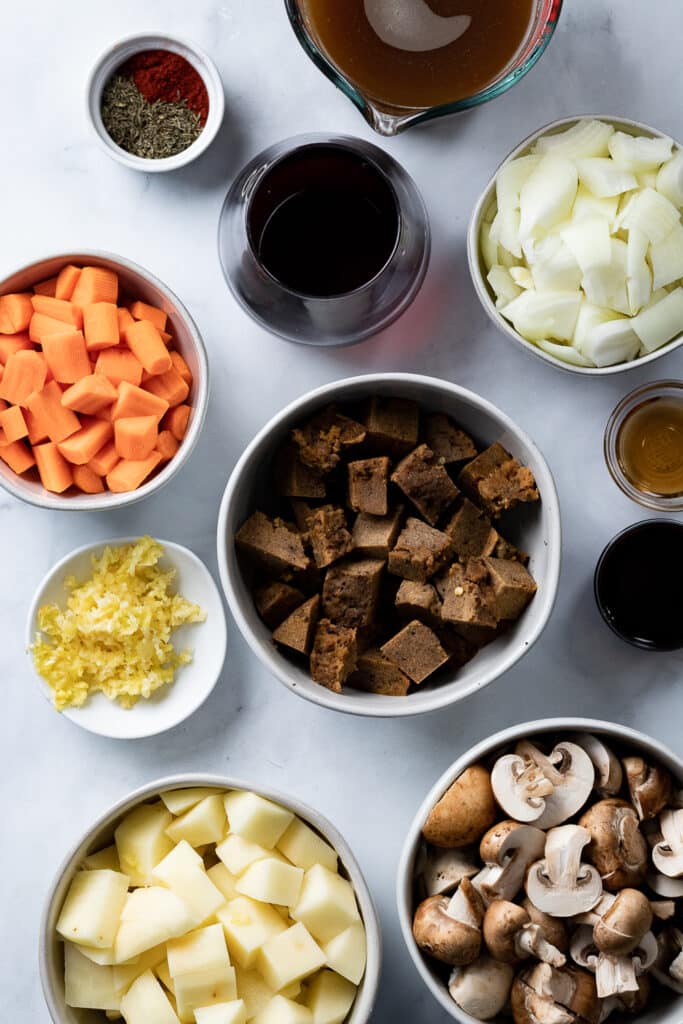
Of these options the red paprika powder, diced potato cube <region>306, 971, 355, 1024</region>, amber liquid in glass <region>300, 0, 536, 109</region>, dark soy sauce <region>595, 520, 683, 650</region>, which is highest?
amber liquid in glass <region>300, 0, 536, 109</region>

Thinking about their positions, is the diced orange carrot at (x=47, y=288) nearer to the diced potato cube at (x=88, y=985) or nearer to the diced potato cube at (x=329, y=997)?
the diced potato cube at (x=88, y=985)

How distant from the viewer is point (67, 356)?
6.13 feet

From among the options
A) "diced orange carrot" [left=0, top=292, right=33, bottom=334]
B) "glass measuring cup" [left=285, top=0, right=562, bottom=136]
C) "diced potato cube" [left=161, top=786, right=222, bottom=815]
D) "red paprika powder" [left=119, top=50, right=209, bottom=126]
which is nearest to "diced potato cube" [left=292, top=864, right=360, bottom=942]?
"diced potato cube" [left=161, top=786, right=222, bottom=815]

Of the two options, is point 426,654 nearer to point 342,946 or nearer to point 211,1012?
point 342,946

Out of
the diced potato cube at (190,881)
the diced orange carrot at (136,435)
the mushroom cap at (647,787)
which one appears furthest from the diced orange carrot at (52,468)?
the mushroom cap at (647,787)

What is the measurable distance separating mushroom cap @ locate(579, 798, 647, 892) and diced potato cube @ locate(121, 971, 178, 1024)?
772 mm

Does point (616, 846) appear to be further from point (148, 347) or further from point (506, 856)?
point (148, 347)

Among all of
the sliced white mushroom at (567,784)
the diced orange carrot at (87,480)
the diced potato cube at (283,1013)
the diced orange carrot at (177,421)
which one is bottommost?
the diced potato cube at (283,1013)

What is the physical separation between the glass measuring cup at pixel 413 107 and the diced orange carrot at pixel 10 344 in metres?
0.72

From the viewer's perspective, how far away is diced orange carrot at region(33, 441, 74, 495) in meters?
1.89

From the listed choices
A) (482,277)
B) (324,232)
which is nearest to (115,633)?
(324,232)

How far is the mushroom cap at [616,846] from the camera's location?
170 centimetres

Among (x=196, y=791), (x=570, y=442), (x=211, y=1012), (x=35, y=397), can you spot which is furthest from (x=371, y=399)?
(x=211, y=1012)

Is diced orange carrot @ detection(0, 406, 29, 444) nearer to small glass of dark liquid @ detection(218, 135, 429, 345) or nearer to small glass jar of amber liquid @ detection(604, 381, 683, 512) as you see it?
small glass of dark liquid @ detection(218, 135, 429, 345)
